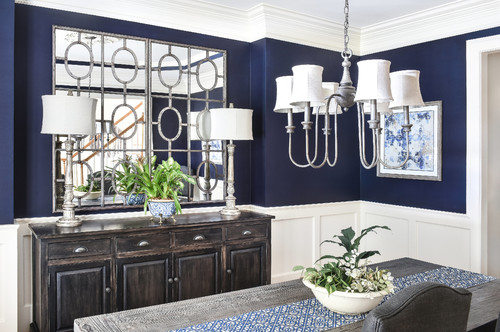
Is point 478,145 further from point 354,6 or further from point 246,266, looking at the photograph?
point 246,266

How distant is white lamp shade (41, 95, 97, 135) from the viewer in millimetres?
2953

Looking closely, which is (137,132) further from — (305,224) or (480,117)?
(480,117)

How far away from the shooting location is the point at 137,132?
3.65 metres

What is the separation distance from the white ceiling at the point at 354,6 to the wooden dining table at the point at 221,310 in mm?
2465

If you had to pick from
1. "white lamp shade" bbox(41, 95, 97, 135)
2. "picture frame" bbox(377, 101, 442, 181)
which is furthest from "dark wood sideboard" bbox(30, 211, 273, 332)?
"picture frame" bbox(377, 101, 442, 181)

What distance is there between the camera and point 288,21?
4.16 meters

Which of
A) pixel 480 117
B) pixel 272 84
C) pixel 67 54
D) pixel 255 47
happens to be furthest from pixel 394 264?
pixel 67 54

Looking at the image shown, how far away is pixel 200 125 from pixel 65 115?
1257 millimetres

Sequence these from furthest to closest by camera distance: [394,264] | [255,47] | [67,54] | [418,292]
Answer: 1. [255,47]
2. [67,54]
3. [394,264]
4. [418,292]

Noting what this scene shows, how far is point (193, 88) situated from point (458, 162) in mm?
2419

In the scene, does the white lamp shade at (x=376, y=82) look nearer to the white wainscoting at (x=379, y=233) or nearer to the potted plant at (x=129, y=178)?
the potted plant at (x=129, y=178)

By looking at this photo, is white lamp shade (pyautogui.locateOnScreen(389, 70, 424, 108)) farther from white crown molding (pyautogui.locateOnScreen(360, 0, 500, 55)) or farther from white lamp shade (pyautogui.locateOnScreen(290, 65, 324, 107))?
white crown molding (pyautogui.locateOnScreen(360, 0, 500, 55))

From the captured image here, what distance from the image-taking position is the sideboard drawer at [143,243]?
10.1ft

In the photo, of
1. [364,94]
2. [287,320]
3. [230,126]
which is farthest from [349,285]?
[230,126]
